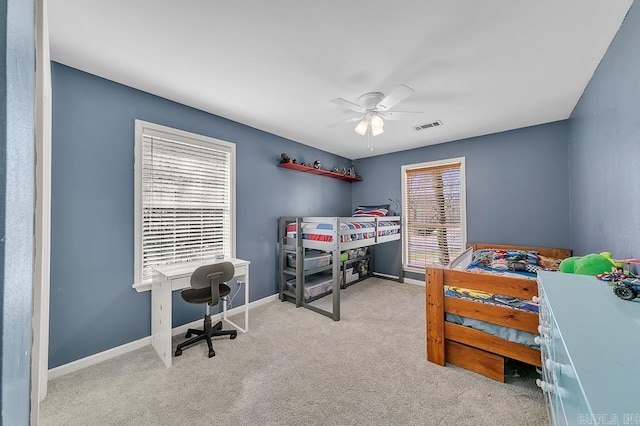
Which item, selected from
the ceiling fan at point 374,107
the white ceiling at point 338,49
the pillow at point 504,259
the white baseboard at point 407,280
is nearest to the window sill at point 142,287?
the white ceiling at point 338,49

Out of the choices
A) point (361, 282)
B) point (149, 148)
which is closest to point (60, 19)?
point (149, 148)

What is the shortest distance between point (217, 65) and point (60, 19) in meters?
0.91

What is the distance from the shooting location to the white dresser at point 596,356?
1.42 feet

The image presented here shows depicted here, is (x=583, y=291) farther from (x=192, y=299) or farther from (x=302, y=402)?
(x=192, y=299)

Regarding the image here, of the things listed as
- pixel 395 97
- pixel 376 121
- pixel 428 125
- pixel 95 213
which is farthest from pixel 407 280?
pixel 95 213

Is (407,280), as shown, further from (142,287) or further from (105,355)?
(105,355)

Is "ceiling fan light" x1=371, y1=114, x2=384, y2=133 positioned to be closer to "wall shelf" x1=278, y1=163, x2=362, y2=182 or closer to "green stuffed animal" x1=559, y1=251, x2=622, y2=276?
"wall shelf" x1=278, y1=163, x2=362, y2=182

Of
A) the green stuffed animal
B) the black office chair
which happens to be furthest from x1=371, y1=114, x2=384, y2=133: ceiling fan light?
the black office chair

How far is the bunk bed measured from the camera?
9.73 ft

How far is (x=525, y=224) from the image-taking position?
11.1 feet

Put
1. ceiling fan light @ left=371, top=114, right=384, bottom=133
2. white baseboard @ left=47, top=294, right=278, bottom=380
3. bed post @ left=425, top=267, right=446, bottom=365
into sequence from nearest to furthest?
white baseboard @ left=47, top=294, right=278, bottom=380 < bed post @ left=425, top=267, right=446, bottom=365 < ceiling fan light @ left=371, top=114, right=384, bottom=133

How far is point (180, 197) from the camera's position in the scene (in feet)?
8.63

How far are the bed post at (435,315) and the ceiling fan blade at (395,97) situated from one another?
1513mm

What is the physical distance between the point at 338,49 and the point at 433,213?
3297mm
